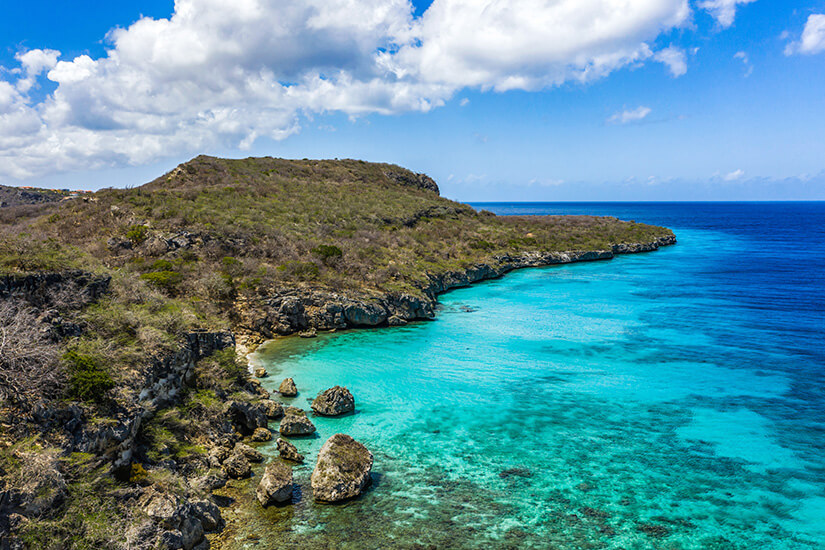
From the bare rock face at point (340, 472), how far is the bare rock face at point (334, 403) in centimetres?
529

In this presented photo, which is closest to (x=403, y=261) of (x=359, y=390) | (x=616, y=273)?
(x=359, y=390)

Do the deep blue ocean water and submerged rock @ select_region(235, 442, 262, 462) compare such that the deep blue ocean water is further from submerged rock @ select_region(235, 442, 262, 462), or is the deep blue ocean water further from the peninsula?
the peninsula

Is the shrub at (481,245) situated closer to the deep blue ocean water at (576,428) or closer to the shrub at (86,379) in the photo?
the deep blue ocean water at (576,428)

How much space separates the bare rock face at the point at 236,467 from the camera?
50.6ft

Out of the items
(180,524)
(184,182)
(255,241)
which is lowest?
(180,524)

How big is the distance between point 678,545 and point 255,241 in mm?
39476

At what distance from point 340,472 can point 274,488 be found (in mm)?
2099

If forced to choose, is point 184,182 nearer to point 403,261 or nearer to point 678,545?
point 403,261

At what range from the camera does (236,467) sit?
15.5 metres

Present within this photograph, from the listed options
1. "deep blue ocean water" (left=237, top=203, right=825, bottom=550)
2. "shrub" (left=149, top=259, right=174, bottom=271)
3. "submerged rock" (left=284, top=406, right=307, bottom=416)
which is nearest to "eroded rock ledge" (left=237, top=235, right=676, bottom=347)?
"deep blue ocean water" (left=237, top=203, right=825, bottom=550)

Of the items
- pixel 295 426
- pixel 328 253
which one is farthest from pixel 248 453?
pixel 328 253

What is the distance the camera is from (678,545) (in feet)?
41.4

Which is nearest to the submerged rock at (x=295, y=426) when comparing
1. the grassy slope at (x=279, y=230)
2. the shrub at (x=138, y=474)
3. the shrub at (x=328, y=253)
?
the shrub at (x=138, y=474)

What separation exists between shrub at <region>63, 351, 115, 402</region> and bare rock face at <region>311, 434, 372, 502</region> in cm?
696
